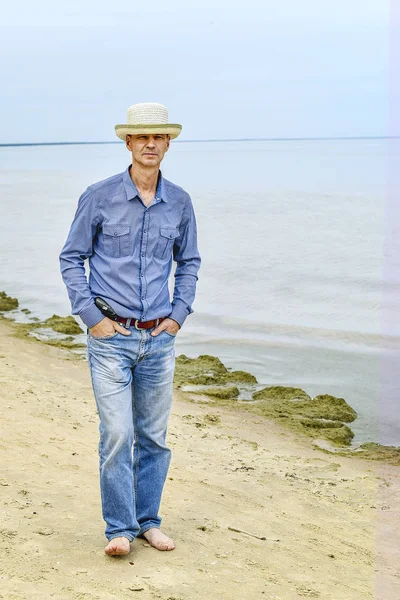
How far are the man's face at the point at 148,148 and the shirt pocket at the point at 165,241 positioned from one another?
316mm

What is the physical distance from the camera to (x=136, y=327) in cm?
402

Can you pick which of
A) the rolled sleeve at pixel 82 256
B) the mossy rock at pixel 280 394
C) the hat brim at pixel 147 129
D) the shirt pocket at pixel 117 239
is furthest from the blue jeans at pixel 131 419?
the mossy rock at pixel 280 394

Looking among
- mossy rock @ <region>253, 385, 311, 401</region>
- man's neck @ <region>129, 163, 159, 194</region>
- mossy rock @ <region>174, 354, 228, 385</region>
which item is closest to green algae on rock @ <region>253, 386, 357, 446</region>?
mossy rock @ <region>253, 385, 311, 401</region>

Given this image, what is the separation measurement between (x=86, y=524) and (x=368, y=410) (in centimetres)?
481

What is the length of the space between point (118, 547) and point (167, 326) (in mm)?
1083

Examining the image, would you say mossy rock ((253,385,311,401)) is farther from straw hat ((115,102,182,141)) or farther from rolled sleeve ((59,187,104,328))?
straw hat ((115,102,182,141))

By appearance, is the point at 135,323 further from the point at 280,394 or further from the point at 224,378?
the point at 224,378

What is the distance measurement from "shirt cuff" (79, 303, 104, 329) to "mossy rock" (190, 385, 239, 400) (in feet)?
16.2

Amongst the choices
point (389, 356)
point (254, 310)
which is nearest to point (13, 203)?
point (254, 310)

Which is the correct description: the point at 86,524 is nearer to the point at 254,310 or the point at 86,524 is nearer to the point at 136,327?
the point at 136,327

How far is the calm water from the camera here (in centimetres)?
1027

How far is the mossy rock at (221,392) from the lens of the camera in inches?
346

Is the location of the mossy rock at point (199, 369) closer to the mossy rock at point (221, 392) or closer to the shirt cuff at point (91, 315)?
the mossy rock at point (221, 392)

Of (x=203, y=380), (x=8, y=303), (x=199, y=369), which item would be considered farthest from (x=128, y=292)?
(x=8, y=303)
